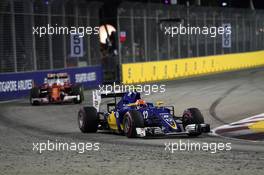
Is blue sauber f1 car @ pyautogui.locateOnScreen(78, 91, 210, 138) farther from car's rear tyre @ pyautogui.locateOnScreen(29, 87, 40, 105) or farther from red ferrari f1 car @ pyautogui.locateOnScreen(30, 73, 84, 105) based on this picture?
car's rear tyre @ pyautogui.locateOnScreen(29, 87, 40, 105)

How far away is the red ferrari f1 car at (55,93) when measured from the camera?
24234 millimetres

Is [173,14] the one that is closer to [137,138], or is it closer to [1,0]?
[1,0]

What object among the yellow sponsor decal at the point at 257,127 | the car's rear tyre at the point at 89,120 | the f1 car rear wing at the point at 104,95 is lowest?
the yellow sponsor decal at the point at 257,127

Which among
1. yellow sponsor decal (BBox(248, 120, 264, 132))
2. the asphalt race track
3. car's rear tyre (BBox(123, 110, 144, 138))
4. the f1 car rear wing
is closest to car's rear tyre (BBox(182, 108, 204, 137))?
the asphalt race track

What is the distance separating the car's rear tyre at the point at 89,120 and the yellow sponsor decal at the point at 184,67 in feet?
77.9

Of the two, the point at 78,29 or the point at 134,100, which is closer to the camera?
the point at 134,100

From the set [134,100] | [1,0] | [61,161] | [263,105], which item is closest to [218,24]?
[1,0]

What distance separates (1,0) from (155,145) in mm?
19611

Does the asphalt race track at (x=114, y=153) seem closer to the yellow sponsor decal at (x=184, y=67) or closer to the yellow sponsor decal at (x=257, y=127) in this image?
the yellow sponsor decal at (x=257, y=127)

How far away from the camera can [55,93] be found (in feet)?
79.5

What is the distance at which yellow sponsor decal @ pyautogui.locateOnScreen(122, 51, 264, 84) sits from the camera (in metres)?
40.3

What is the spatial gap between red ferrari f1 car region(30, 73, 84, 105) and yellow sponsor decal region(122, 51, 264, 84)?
48.1ft

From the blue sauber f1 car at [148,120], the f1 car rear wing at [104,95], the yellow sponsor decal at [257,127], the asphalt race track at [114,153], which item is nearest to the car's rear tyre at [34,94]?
the asphalt race track at [114,153]

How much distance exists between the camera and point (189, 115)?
45.7ft
